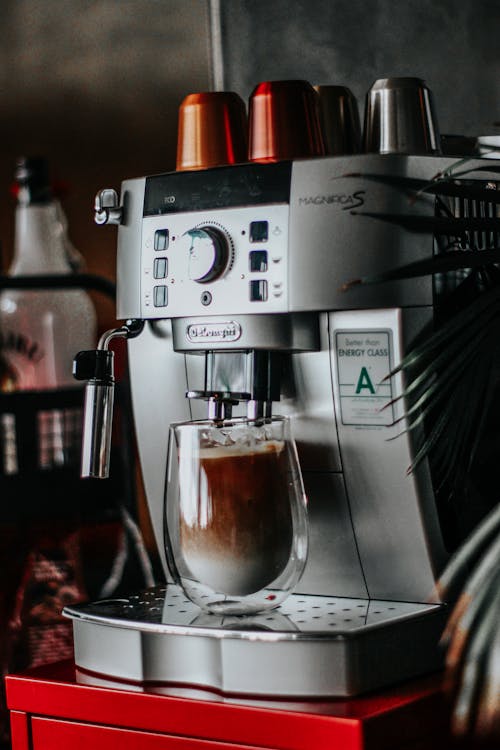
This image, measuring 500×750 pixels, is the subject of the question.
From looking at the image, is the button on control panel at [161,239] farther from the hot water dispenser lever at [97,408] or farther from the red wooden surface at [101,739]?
the red wooden surface at [101,739]

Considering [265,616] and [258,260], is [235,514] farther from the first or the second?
[258,260]

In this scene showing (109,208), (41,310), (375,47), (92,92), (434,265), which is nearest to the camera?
(434,265)

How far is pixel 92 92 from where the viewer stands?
240 centimetres

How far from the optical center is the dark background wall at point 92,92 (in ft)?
7.36

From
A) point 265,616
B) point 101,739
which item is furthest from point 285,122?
point 101,739

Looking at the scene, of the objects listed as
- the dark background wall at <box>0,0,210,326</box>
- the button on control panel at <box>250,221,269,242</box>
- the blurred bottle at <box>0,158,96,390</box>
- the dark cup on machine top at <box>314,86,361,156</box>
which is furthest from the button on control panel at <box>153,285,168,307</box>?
the dark background wall at <box>0,0,210,326</box>

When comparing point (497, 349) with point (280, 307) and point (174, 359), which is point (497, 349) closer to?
point (280, 307)

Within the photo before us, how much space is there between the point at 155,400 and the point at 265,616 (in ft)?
0.87

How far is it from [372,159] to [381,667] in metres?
0.43

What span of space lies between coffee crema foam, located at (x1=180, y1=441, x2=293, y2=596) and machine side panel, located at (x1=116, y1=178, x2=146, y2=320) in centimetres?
19

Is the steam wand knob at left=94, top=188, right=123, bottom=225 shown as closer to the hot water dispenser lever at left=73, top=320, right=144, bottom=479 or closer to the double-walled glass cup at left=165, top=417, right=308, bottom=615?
the hot water dispenser lever at left=73, top=320, right=144, bottom=479

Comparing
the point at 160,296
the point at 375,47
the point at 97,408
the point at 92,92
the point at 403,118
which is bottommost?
the point at 97,408

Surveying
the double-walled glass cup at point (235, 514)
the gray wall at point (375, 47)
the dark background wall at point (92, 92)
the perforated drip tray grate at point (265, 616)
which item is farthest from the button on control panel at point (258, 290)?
the dark background wall at point (92, 92)

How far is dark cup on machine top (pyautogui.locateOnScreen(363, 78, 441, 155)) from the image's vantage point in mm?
1027
